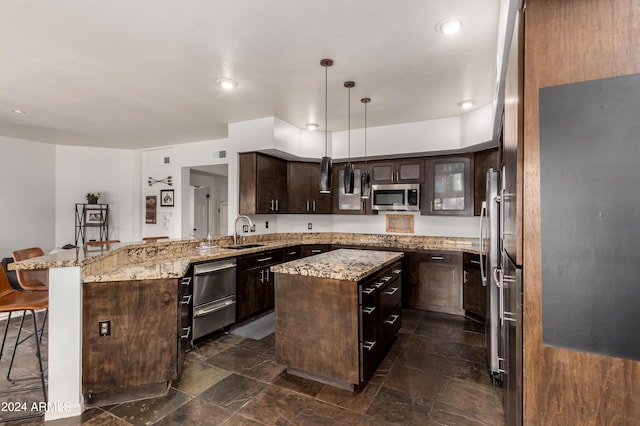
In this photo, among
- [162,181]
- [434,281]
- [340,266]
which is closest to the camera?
[340,266]

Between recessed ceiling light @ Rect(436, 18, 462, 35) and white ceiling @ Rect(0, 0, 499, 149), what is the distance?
0.13 feet

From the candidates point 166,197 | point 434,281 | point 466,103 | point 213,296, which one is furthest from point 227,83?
point 166,197

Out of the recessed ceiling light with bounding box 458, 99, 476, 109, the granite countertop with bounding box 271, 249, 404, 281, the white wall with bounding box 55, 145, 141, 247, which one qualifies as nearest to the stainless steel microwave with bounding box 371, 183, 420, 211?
the recessed ceiling light with bounding box 458, 99, 476, 109

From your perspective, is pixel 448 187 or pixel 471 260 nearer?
pixel 471 260

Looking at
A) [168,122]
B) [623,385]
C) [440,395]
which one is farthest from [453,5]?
[168,122]

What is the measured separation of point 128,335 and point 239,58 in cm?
232

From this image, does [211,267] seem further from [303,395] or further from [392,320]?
[392,320]

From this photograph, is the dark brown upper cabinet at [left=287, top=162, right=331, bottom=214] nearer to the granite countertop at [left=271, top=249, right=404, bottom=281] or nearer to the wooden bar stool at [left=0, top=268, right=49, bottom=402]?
the granite countertop at [left=271, top=249, right=404, bottom=281]

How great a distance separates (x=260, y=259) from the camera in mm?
3910

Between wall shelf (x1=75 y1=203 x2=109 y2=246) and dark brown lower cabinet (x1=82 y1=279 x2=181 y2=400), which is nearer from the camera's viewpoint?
dark brown lower cabinet (x1=82 y1=279 x2=181 y2=400)

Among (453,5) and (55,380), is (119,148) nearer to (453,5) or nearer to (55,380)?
(55,380)

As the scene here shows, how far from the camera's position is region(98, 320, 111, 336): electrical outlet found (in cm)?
207

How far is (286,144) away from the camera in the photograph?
434 cm

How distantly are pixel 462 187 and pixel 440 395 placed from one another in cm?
283
